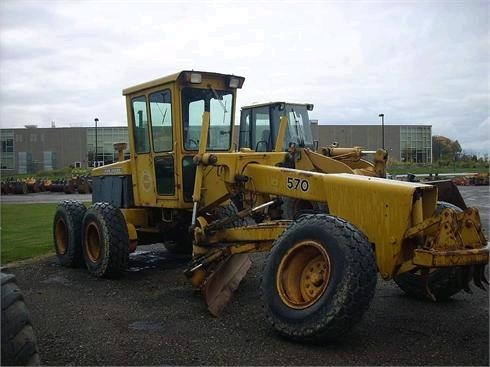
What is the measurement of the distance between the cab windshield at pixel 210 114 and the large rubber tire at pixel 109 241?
58.9 inches

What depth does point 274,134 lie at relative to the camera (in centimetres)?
1374

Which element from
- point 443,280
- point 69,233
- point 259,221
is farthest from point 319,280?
point 69,233

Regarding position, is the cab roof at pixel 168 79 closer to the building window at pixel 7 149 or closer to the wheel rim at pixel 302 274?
the wheel rim at pixel 302 274

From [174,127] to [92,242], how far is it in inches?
93.3

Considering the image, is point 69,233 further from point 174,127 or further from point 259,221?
point 259,221

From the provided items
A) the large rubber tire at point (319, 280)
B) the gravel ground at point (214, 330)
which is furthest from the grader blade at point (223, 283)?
the large rubber tire at point (319, 280)

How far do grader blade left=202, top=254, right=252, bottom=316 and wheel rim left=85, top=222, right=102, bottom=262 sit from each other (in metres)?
2.50

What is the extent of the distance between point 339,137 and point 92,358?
6031 cm

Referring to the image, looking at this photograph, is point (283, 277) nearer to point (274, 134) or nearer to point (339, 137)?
point (274, 134)

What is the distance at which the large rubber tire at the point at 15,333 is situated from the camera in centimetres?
343

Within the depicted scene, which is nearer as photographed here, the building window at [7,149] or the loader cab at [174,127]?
the loader cab at [174,127]

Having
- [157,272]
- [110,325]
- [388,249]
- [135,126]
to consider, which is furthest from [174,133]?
[388,249]

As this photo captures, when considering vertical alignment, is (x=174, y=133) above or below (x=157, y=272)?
above

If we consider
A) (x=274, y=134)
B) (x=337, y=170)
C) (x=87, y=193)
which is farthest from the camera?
(x=87, y=193)
